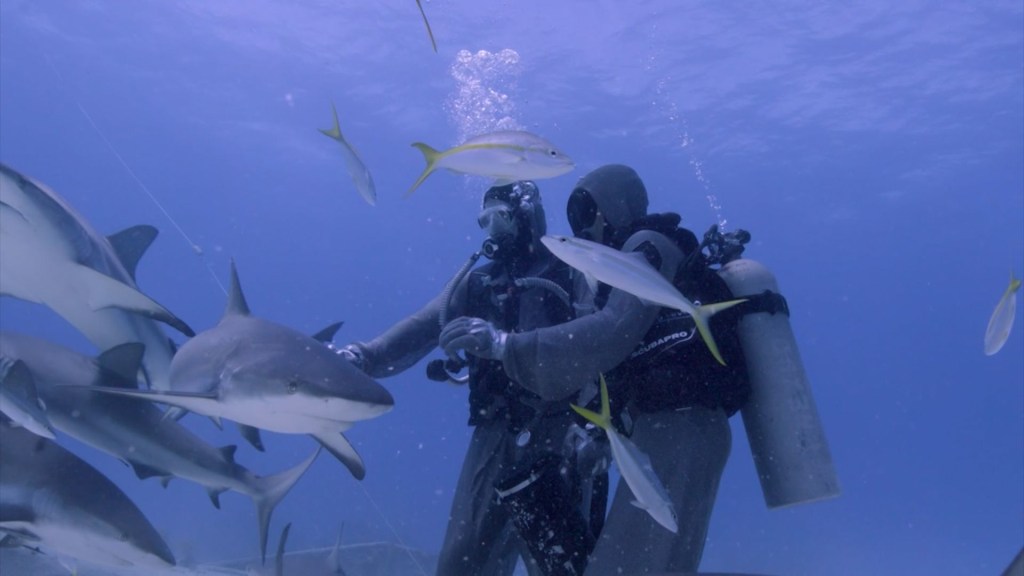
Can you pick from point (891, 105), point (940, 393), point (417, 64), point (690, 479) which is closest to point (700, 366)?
point (690, 479)

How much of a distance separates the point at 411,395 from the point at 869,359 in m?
64.6

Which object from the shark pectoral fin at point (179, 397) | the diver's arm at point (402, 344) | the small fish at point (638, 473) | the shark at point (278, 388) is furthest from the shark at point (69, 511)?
the small fish at point (638, 473)

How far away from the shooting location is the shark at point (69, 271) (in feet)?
12.9

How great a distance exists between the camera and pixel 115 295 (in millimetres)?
4195

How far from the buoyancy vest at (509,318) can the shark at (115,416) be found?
1.20m

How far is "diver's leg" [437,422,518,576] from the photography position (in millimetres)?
4664

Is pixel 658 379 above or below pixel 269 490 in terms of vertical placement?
above

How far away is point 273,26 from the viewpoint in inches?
977

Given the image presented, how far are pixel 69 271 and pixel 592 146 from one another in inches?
1048

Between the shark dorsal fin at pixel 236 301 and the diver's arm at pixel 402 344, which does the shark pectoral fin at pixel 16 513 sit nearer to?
the shark dorsal fin at pixel 236 301

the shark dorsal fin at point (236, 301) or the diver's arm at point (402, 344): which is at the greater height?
the shark dorsal fin at point (236, 301)

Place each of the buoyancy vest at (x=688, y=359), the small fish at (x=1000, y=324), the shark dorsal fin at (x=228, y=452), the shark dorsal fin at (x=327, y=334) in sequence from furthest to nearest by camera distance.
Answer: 1. the small fish at (x=1000, y=324)
2. the shark dorsal fin at (x=327, y=334)
3. the shark dorsal fin at (x=228, y=452)
4. the buoyancy vest at (x=688, y=359)

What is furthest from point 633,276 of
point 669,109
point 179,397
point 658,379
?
point 669,109

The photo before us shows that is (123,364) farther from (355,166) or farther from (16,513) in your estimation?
(355,166)
